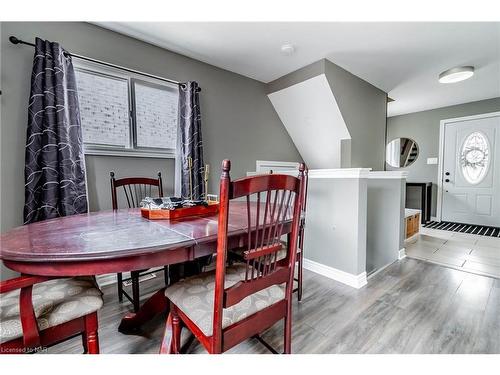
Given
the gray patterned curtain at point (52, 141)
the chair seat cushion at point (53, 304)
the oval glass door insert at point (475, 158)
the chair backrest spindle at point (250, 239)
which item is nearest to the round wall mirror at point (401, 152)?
the oval glass door insert at point (475, 158)

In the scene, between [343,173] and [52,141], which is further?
[343,173]

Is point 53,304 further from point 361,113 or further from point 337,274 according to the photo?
point 361,113

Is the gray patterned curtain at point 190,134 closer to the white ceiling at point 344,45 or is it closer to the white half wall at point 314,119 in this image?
the white ceiling at point 344,45

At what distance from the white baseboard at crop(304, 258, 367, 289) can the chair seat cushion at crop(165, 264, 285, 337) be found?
48.0 inches

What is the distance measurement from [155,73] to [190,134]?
675 mm

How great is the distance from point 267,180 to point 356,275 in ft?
5.38

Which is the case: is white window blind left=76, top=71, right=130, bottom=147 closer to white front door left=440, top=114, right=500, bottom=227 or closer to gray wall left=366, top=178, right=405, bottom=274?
gray wall left=366, top=178, right=405, bottom=274

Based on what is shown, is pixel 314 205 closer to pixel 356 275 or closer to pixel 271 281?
pixel 356 275

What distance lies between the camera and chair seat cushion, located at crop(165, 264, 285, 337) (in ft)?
2.84

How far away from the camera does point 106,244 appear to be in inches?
32.6

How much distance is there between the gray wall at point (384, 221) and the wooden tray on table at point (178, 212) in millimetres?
1986

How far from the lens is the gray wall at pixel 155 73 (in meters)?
1.62

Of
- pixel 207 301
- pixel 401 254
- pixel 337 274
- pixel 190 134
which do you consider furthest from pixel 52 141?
pixel 401 254

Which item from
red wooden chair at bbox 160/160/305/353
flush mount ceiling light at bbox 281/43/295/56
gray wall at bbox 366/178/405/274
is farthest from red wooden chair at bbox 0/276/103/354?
gray wall at bbox 366/178/405/274
